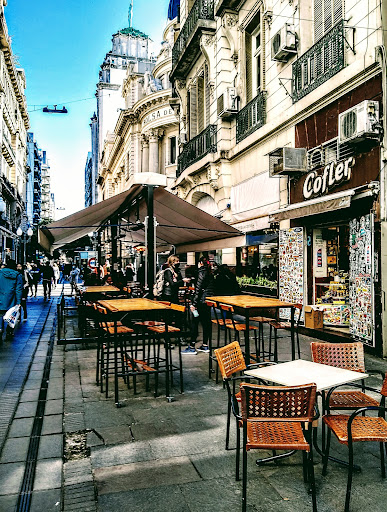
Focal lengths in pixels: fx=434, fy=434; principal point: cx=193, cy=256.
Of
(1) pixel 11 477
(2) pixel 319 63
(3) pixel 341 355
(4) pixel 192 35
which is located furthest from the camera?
(4) pixel 192 35

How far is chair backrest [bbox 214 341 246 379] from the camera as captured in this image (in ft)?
13.0

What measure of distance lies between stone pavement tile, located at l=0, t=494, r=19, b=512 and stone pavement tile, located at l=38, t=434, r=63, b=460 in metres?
0.65

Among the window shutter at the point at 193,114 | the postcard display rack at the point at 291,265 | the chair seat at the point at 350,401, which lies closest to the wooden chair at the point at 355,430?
the chair seat at the point at 350,401

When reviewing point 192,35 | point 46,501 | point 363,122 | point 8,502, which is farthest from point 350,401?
point 192,35

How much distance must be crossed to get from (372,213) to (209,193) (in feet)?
31.0

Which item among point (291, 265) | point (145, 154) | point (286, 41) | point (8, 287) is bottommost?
point (8, 287)

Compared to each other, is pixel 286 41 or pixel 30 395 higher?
pixel 286 41

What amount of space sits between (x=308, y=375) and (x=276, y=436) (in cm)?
75

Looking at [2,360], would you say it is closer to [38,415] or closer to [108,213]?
[38,415]

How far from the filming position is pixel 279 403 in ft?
9.78

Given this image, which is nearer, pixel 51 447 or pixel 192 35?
pixel 51 447

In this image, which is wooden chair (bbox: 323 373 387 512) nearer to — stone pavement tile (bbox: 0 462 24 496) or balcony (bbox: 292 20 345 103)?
stone pavement tile (bbox: 0 462 24 496)

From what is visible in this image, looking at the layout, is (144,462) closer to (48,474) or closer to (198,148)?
(48,474)

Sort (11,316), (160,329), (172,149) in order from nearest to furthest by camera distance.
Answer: (160,329), (11,316), (172,149)
